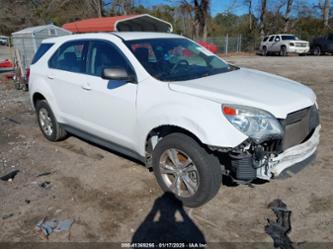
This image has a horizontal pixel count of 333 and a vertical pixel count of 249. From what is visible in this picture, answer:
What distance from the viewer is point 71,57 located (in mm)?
4668

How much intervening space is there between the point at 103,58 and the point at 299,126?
2.53 metres

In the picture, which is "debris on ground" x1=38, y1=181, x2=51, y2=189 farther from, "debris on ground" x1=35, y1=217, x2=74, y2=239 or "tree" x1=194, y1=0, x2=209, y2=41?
"tree" x1=194, y1=0, x2=209, y2=41

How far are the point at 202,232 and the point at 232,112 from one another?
3.87ft

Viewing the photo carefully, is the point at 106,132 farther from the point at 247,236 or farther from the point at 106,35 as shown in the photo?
the point at 247,236

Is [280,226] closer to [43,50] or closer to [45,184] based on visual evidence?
[45,184]

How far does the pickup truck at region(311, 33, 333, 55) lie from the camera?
76.6 feet

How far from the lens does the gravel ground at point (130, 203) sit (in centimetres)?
301

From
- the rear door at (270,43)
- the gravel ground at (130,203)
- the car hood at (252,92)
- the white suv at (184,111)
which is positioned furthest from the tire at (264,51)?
the car hood at (252,92)

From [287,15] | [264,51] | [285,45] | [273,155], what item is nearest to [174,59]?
[273,155]

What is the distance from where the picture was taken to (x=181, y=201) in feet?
11.2

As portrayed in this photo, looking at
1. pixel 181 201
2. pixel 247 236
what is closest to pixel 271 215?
pixel 247 236

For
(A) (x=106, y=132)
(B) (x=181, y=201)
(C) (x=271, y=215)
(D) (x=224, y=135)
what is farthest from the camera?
(A) (x=106, y=132)

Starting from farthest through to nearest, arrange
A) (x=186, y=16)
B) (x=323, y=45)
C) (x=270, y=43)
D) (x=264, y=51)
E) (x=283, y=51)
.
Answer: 1. (x=186, y=16)
2. (x=264, y=51)
3. (x=270, y=43)
4. (x=283, y=51)
5. (x=323, y=45)

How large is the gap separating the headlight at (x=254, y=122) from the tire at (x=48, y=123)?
3349 mm
